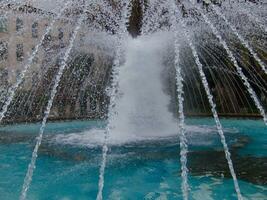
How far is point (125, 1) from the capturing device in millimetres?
12305

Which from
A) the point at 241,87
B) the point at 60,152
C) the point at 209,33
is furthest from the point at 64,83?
the point at 60,152

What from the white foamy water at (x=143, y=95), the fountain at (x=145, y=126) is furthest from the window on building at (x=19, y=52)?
the white foamy water at (x=143, y=95)

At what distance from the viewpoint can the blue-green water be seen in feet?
22.0

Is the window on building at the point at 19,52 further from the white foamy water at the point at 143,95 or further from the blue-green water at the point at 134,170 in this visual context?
the blue-green water at the point at 134,170

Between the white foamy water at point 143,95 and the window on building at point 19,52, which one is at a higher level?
the window on building at point 19,52

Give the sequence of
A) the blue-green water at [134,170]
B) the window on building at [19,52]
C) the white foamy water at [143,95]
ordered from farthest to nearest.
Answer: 1. the window on building at [19,52]
2. the white foamy water at [143,95]
3. the blue-green water at [134,170]

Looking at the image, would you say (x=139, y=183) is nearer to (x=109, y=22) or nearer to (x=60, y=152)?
(x=60, y=152)

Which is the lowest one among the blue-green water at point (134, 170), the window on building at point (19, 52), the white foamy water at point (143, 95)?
the blue-green water at point (134, 170)

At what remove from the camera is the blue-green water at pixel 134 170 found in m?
6.70

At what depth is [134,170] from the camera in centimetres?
778

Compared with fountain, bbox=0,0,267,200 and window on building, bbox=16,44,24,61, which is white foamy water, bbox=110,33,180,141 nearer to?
fountain, bbox=0,0,267,200

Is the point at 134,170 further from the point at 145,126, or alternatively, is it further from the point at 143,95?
the point at 143,95

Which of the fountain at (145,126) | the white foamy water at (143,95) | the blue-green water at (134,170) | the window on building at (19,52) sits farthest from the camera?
the window on building at (19,52)

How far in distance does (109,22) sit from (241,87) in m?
12.5
